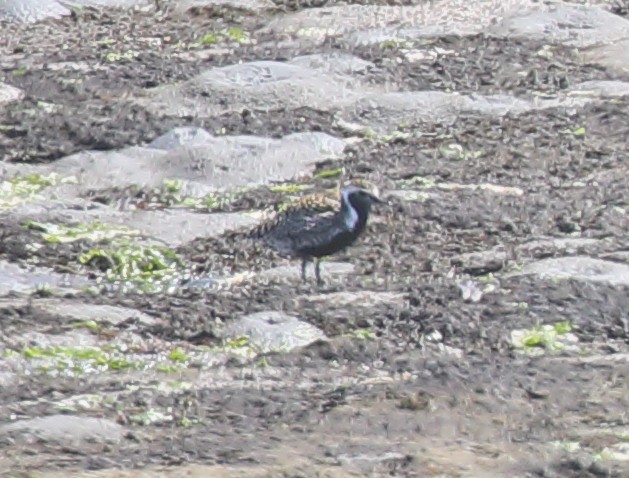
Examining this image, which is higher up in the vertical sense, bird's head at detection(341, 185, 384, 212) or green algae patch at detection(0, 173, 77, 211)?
bird's head at detection(341, 185, 384, 212)

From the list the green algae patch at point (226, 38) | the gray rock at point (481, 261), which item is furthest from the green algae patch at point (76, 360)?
the green algae patch at point (226, 38)

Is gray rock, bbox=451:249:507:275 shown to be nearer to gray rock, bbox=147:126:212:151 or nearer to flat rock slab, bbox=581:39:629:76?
gray rock, bbox=147:126:212:151

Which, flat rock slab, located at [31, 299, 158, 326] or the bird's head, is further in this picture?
the bird's head

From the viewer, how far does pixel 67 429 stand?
632cm

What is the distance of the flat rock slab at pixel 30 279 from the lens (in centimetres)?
827

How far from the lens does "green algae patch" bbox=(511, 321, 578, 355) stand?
743 cm

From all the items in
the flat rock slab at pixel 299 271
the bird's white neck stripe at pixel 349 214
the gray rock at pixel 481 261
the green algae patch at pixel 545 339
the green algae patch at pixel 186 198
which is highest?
the bird's white neck stripe at pixel 349 214

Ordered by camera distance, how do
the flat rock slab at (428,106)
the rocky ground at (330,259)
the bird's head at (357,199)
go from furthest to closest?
the flat rock slab at (428,106) < the bird's head at (357,199) < the rocky ground at (330,259)

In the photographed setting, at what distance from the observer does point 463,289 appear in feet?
26.8

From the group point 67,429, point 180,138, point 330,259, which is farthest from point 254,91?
point 67,429

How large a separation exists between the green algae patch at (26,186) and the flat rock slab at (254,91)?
109 centimetres

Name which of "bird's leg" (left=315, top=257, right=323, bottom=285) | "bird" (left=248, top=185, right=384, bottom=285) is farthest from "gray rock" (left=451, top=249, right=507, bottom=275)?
"bird's leg" (left=315, top=257, right=323, bottom=285)

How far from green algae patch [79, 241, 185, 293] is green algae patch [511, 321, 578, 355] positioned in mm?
1613

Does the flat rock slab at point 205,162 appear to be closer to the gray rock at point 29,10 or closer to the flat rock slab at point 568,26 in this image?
the flat rock slab at point 568,26
